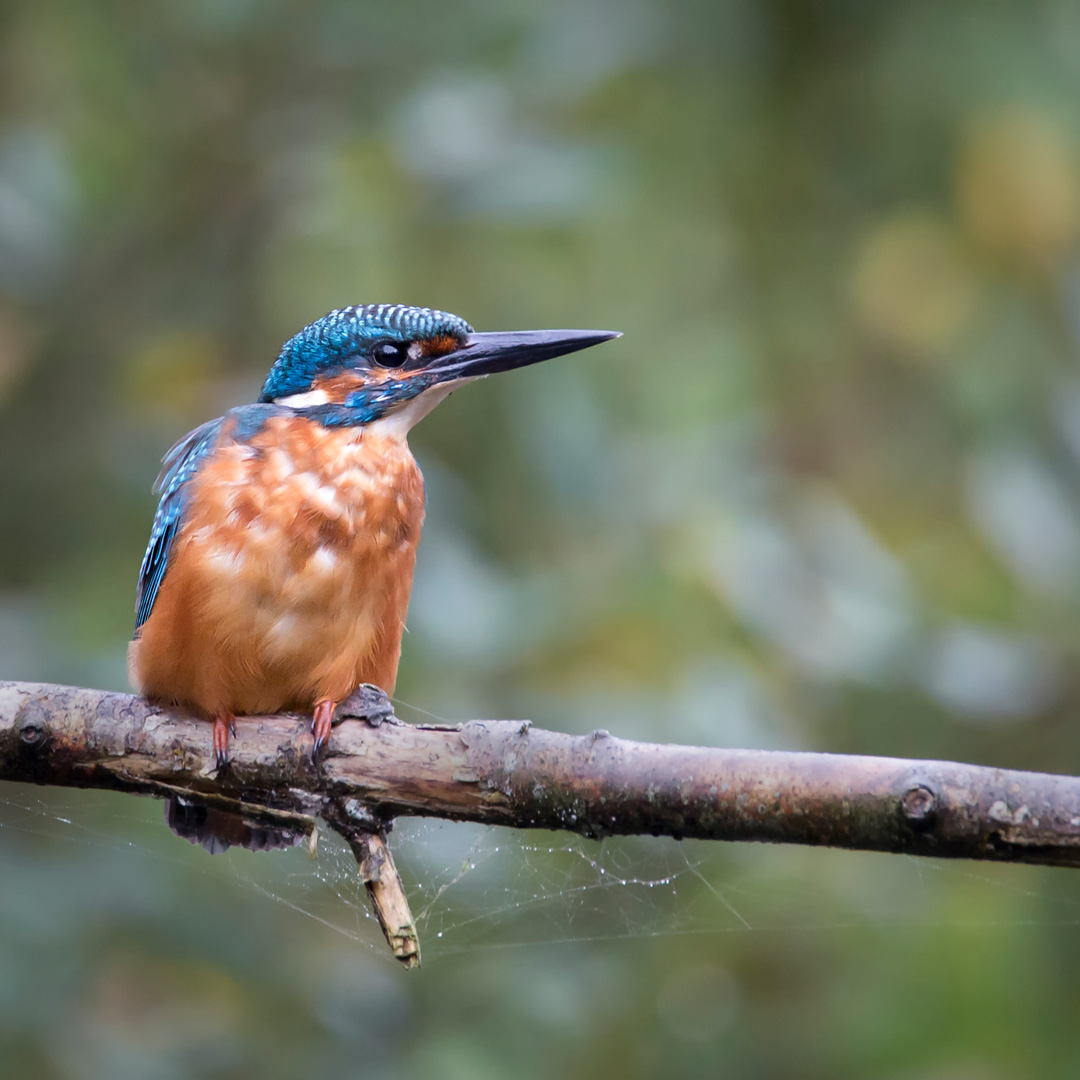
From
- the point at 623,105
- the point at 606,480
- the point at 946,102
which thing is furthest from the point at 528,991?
the point at 946,102

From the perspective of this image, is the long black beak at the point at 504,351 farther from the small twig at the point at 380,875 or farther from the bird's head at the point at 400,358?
the small twig at the point at 380,875

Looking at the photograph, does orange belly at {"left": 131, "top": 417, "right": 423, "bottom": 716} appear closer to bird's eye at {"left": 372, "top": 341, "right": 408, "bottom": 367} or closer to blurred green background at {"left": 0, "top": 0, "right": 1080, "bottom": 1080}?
bird's eye at {"left": 372, "top": 341, "right": 408, "bottom": 367}

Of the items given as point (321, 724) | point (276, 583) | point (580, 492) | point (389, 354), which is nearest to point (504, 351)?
point (389, 354)

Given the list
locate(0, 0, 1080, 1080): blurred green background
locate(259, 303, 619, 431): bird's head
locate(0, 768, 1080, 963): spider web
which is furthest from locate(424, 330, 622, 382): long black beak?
locate(0, 768, 1080, 963): spider web

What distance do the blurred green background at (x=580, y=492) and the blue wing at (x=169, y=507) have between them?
0.62ft

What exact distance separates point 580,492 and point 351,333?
0.74 meters

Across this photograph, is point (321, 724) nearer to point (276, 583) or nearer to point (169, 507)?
point (276, 583)

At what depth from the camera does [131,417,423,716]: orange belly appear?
2426 mm

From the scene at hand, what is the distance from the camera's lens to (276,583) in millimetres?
2461

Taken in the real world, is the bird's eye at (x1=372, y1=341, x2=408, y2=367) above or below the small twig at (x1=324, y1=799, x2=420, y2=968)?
above

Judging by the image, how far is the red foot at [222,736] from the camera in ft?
7.16

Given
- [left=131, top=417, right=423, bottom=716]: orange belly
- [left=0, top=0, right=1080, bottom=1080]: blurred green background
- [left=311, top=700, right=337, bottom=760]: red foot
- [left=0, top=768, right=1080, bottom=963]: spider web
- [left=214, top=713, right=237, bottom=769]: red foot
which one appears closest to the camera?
[left=311, top=700, right=337, bottom=760]: red foot

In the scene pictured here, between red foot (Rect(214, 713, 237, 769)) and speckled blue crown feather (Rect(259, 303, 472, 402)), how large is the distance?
820 millimetres

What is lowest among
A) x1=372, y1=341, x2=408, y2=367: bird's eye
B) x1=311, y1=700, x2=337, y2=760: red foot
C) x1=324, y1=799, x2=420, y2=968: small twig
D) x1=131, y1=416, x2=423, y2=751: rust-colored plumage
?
x1=324, y1=799, x2=420, y2=968: small twig
